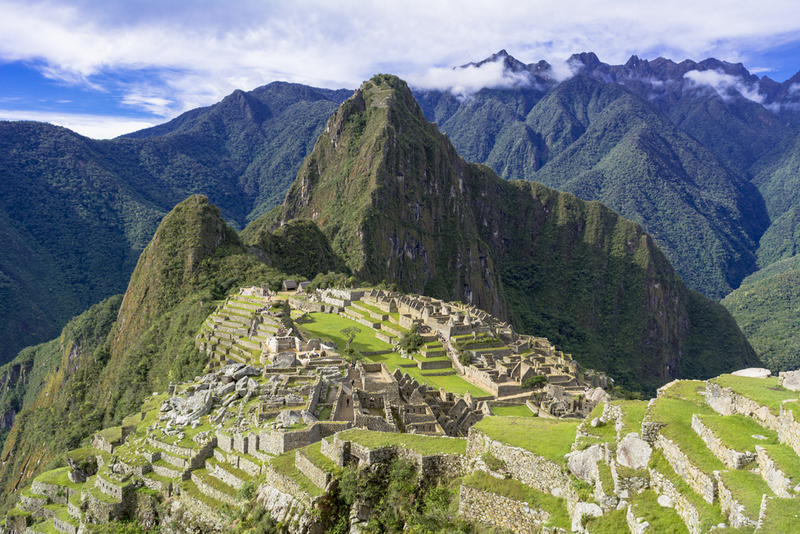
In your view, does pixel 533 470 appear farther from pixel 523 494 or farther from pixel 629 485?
pixel 629 485

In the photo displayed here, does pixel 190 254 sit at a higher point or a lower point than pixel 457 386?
higher

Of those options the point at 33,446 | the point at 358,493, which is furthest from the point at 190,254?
the point at 358,493

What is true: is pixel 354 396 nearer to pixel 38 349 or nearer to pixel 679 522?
pixel 679 522

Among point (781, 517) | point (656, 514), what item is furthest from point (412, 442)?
point (781, 517)

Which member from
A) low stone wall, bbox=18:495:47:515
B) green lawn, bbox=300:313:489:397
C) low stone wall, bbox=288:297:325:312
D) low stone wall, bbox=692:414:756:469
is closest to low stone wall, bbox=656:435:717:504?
low stone wall, bbox=692:414:756:469

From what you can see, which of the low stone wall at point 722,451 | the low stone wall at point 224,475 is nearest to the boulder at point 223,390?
the low stone wall at point 224,475

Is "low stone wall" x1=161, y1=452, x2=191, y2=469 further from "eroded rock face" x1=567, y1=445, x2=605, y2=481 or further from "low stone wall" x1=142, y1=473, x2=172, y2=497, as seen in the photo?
"eroded rock face" x1=567, y1=445, x2=605, y2=481
